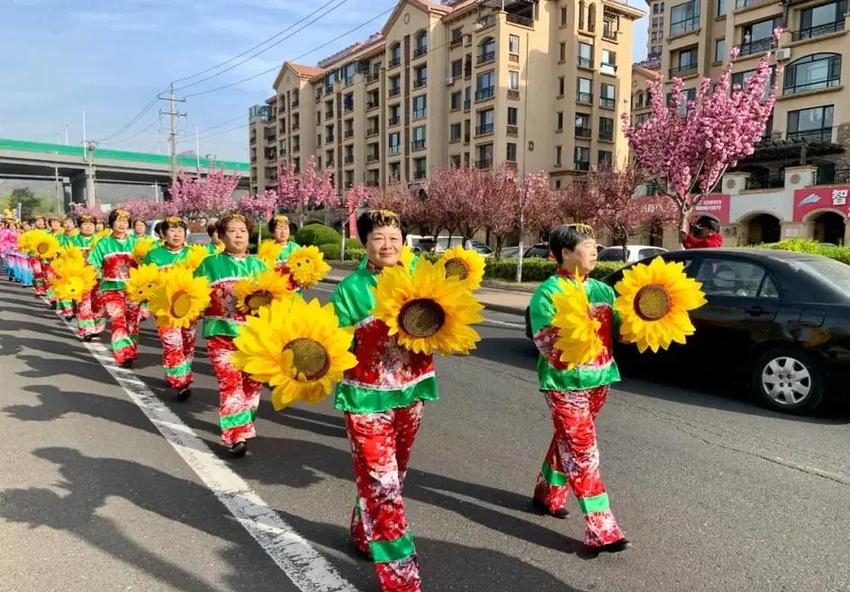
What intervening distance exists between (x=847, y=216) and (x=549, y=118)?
24921 millimetres

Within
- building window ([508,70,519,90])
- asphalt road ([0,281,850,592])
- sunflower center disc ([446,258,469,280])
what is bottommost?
asphalt road ([0,281,850,592])

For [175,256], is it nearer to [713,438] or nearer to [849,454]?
[713,438]

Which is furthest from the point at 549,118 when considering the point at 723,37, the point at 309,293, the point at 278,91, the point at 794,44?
the point at 278,91

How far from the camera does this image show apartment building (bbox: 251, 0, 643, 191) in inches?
1825

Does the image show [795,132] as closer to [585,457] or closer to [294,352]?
[585,457]

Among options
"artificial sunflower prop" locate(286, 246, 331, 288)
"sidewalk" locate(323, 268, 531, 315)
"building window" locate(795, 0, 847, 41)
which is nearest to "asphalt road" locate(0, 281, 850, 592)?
"artificial sunflower prop" locate(286, 246, 331, 288)

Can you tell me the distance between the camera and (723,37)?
3884 cm

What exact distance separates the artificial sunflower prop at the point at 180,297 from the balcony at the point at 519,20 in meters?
45.9

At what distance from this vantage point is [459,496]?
4109 mm

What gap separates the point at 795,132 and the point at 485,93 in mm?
21225

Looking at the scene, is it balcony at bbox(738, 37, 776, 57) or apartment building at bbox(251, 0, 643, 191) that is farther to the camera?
apartment building at bbox(251, 0, 643, 191)

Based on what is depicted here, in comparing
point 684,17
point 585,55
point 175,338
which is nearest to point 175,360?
point 175,338

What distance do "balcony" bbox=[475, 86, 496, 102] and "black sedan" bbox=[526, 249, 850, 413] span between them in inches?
1652

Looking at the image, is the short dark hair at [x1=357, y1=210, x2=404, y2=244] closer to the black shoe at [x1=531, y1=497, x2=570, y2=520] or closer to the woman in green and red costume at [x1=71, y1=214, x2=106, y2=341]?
the black shoe at [x1=531, y1=497, x2=570, y2=520]
